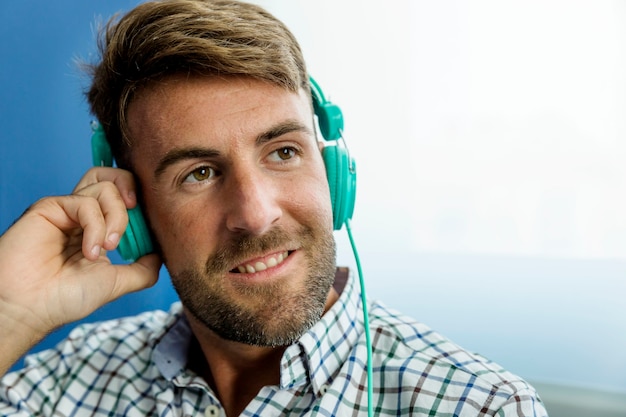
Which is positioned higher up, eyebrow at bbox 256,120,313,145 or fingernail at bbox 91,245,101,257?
eyebrow at bbox 256,120,313,145

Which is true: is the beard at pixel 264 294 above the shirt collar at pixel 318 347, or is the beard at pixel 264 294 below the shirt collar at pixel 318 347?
above

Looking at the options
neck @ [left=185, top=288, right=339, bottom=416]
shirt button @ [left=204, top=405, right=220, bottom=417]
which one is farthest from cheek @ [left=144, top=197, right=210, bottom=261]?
shirt button @ [left=204, top=405, right=220, bottom=417]

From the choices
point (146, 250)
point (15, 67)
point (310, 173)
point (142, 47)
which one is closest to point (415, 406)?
point (310, 173)

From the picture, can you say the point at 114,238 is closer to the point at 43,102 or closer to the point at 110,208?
the point at 110,208

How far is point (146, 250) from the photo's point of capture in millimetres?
1462

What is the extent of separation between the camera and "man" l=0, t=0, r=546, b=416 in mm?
1280

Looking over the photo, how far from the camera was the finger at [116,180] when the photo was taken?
1.40m

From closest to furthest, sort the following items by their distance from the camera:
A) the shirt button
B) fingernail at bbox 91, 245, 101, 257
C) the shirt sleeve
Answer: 1. the shirt sleeve
2. fingernail at bbox 91, 245, 101, 257
3. the shirt button

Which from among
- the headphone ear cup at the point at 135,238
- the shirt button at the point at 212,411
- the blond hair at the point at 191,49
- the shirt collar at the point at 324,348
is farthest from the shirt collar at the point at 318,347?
the blond hair at the point at 191,49

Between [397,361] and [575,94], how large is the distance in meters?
0.77

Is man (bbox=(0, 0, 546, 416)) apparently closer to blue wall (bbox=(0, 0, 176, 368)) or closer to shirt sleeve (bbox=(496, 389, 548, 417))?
shirt sleeve (bbox=(496, 389, 548, 417))

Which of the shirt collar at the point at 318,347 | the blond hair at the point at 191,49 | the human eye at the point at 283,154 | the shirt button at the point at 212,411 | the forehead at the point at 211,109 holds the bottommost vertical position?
the shirt button at the point at 212,411

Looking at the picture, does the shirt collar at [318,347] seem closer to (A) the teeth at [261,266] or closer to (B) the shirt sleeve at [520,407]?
(A) the teeth at [261,266]

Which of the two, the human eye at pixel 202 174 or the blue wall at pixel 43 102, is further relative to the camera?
the blue wall at pixel 43 102
